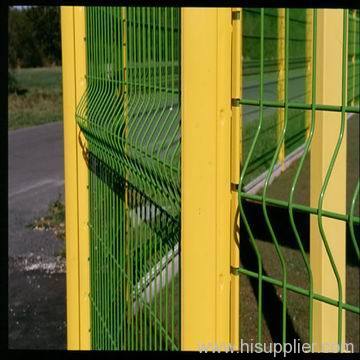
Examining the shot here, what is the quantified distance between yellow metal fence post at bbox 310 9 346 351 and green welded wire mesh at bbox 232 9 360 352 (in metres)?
0.06

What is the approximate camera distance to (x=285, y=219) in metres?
7.92

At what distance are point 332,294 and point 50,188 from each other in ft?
28.6

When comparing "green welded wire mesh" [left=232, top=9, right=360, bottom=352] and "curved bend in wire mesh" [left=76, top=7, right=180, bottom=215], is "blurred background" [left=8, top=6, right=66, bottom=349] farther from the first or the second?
"curved bend in wire mesh" [left=76, top=7, right=180, bottom=215]

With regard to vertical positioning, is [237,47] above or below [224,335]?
above

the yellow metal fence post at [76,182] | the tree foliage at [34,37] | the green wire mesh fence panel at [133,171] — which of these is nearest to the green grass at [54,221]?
the yellow metal fence post at [76,182]

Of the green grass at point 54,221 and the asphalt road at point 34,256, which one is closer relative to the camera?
the asphalt road at point 34,256

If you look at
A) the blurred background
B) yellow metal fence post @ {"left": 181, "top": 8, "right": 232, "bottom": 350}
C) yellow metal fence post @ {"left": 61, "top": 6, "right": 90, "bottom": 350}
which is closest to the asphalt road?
the blurred background

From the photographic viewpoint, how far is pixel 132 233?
3.12m

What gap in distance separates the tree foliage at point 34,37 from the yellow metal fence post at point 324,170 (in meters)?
15.1

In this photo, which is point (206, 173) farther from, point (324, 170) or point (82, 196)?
point (82, 196)

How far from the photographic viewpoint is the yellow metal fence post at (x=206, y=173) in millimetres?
1966

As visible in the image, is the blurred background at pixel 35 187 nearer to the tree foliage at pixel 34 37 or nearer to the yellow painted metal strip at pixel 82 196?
the tree foliage at pixel 34 37

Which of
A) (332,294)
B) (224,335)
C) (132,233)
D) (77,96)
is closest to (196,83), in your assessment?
(224,335)

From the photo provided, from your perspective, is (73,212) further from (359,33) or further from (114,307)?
(359,33)
